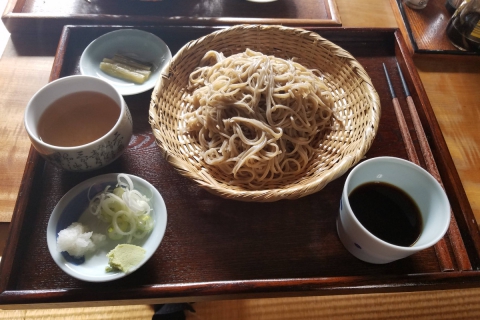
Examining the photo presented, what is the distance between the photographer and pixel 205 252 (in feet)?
3.32

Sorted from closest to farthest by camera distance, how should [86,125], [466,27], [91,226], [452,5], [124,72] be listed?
[91,226], [86,125], [124,72], [466,27], [452,5]

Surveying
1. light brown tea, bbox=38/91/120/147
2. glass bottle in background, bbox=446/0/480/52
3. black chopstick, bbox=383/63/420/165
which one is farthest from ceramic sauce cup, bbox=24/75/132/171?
glass bottle in background, bbox=446/0/480/52

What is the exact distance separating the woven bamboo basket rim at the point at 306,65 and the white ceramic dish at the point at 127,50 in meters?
0.14

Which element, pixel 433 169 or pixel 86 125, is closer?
pixel 86 125

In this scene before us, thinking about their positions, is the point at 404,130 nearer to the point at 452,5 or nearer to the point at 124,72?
the point at 452,5

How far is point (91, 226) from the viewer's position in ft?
3.16

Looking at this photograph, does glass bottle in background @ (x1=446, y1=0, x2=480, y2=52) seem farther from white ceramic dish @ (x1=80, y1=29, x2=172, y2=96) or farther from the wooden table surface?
white ceramic dish @ (x1=80, y1=29, x2=172, y2=96)

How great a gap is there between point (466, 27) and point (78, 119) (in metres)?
1.71

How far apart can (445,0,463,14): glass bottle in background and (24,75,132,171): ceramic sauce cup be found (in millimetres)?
1742

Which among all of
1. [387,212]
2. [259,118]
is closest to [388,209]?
[387,212]

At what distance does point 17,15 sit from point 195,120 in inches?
39.5

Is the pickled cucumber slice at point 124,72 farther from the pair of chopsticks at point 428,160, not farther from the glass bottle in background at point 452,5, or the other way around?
the glass bottle in background at point 452,5

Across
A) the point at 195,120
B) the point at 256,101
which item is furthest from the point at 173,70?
the point at 256,101

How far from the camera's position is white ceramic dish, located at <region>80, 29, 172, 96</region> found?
137 cm
